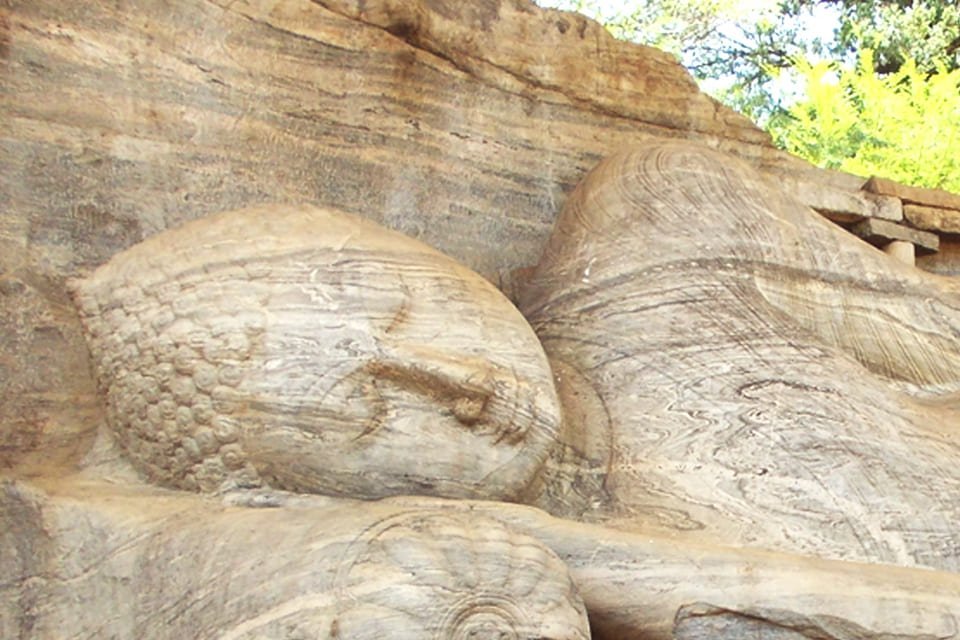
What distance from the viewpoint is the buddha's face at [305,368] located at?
2.63 m

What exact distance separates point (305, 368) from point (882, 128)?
8.49 metres

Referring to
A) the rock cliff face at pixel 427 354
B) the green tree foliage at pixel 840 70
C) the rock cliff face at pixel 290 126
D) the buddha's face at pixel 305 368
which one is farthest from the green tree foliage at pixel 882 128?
the buddha's face at pixel 305 368

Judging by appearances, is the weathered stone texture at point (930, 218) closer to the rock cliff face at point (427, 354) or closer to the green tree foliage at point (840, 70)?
the rock cliff face at point (427, 354)

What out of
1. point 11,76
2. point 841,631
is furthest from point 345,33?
point 841,631

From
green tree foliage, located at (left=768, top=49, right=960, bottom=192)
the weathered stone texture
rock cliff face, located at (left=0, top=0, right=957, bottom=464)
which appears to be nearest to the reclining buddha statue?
rock cliff face, located at (left=0, top=0, right=957, bottom=464)

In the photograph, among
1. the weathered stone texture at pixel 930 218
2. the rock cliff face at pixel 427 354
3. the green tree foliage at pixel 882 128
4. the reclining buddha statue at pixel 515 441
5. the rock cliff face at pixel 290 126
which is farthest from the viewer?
the green tree foliage at pixel 882 128

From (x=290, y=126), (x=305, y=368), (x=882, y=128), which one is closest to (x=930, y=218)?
(x=290, y=126)

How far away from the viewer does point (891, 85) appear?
11.1 metres

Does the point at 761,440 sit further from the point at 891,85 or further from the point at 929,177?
the point at 891,85

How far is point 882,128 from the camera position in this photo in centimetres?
1030

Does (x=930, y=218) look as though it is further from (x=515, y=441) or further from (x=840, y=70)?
(x=840, y=70)

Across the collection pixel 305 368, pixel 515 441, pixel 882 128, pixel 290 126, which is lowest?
pixel 515 441

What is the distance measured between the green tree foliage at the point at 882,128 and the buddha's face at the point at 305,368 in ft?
25.1

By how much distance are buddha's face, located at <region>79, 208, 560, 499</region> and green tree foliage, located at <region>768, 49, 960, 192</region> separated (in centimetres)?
764
